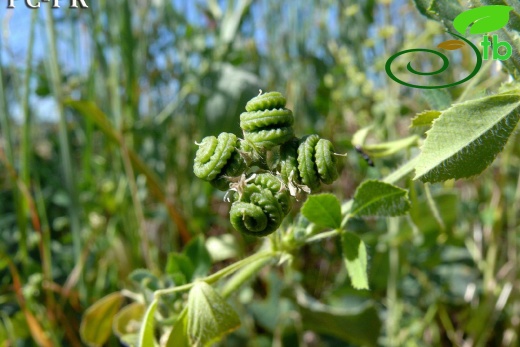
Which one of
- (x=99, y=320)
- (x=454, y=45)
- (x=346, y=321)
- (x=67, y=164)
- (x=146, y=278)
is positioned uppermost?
→ (x=454, y=45)

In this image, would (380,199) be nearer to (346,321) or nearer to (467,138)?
(467,138)

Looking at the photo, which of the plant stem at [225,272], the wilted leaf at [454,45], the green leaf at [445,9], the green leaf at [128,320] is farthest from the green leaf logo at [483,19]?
the green leaf at [128,320]

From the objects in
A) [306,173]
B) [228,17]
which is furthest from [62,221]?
[306,173]

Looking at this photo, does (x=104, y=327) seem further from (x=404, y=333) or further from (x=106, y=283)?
(x=404, y=333)

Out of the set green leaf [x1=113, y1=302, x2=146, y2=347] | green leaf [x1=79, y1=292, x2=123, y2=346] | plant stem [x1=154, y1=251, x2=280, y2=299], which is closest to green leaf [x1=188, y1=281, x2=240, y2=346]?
plant stem [x1=154, y1=251, x2=280, y2=299]

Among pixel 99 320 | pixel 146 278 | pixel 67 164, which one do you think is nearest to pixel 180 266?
pixel 146 278

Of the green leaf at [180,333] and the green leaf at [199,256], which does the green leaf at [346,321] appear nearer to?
the green leaf at [199,256]
